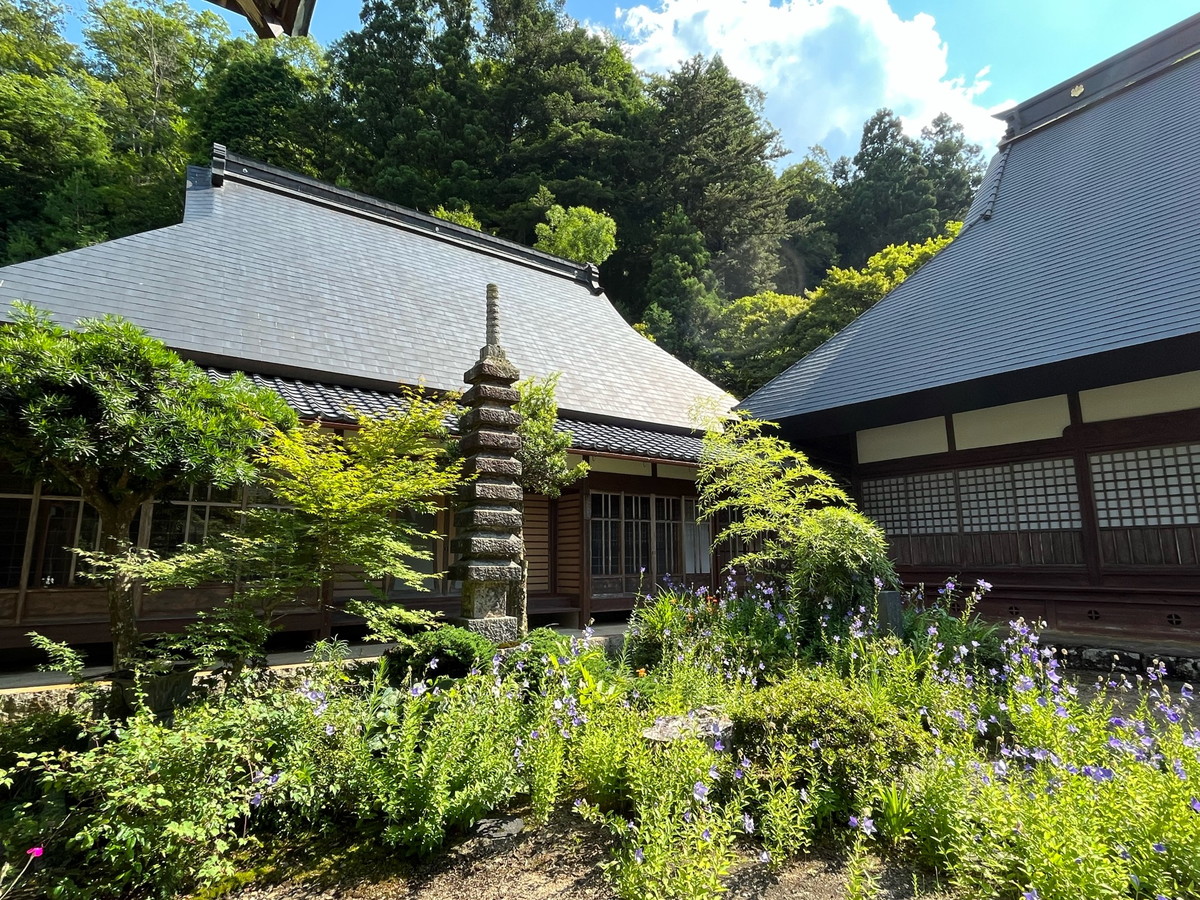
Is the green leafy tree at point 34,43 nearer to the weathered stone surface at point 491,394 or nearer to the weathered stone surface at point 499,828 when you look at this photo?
the weathered stone surface at point 491,394

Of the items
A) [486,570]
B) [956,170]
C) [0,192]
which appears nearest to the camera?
[486,570]

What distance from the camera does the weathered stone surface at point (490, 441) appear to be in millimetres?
5727

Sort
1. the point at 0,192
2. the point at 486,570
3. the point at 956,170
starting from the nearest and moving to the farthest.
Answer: the point at 486,570, the point at 0,192, the point at 956,170

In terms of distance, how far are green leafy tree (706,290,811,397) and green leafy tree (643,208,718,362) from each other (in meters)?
0.69

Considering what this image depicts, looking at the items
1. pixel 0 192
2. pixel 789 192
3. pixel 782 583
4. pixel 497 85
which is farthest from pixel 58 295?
pixel 789 192

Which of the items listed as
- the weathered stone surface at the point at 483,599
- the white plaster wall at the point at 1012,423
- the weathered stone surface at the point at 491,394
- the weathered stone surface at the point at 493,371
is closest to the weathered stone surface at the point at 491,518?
the weathered stone surface at the point at 483,599

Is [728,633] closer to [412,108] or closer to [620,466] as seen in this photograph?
[620,466]

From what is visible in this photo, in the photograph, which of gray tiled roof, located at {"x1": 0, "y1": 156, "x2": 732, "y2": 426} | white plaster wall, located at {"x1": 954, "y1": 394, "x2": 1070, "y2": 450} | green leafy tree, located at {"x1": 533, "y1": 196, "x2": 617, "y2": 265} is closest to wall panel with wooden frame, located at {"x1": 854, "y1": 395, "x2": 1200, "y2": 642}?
white plaster wall, located at {"x1": 954, "y1": 394, "x2": 1070, "y2": 450}

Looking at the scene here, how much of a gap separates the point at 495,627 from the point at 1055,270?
9.78 metres

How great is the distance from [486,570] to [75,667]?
112 inches

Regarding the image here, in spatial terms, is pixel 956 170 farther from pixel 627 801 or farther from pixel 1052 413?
pixel 627 801

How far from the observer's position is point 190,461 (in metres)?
4.02

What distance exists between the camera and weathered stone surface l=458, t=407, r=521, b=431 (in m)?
5.79

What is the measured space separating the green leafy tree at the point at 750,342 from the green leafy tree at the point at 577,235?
497 centimetres
